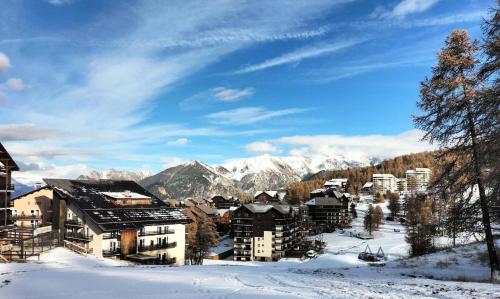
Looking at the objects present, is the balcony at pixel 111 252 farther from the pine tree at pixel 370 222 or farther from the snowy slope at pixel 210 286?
the pine tree at pixel 370 222

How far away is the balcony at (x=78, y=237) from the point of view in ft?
146

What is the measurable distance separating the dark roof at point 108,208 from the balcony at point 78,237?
76.6 inches

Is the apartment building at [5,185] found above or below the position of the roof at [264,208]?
above

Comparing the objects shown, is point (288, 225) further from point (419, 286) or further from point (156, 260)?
point (419, 286)

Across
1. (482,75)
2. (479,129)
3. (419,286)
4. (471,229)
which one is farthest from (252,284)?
(482,75)

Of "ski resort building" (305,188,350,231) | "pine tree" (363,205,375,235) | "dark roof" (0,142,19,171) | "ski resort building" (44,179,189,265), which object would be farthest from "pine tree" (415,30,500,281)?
"ski resort building" (305,188,350,231)

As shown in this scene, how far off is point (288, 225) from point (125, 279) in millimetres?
92573

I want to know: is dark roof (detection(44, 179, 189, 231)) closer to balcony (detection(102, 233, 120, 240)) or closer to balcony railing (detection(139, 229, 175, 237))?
balcony (detection(102, 233, 120, 240))

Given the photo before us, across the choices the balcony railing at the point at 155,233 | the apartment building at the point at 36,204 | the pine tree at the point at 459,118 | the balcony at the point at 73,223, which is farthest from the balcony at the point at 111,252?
the pine tree at the point at 459,118

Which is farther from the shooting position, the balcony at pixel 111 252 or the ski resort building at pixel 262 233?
the ski resort building at pixel 262 233

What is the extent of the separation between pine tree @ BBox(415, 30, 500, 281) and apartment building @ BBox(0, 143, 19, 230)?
40300 millimetres

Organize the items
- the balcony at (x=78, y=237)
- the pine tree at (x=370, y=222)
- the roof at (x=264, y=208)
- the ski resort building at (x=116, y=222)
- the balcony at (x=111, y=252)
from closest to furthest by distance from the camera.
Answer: the balcony at (x=111, y=252)
the balcony at (x=78, y=237)
the ski resort building at (x=116, y=222)
the roof at (x=264, y=208)
the pine tree at (x=370, y=222)

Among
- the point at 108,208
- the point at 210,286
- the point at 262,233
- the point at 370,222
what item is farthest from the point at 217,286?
the point at 370,222

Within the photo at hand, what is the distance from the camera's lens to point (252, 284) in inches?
725
